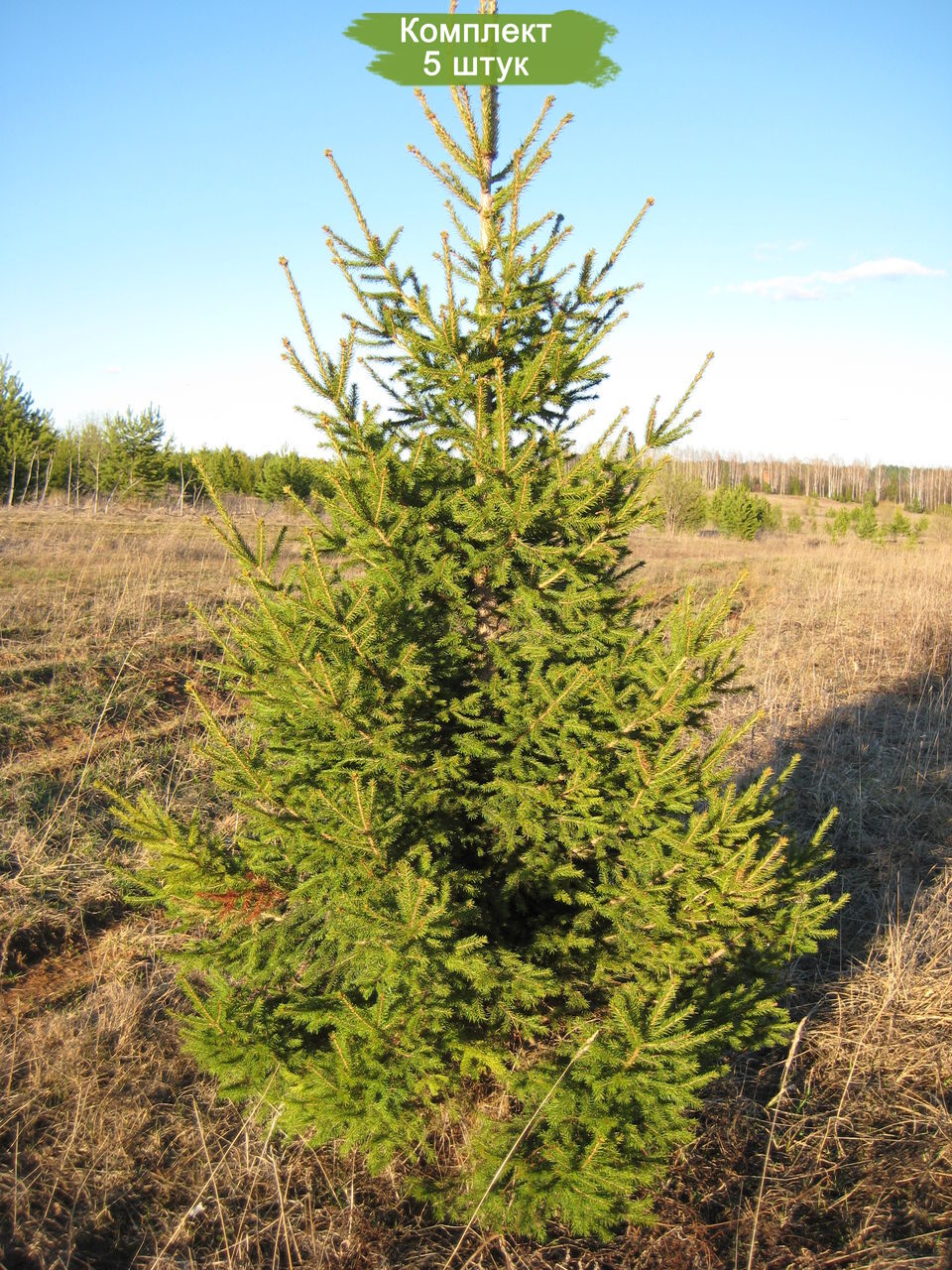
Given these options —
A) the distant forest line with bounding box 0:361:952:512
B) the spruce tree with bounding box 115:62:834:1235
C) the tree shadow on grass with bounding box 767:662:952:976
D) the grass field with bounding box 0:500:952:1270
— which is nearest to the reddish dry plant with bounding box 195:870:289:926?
the spruce tree with bounding box 115:62:834:1235

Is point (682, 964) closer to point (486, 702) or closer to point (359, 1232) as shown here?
point (486, 702)

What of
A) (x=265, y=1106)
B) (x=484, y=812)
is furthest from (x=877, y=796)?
(x=265, y=1106)

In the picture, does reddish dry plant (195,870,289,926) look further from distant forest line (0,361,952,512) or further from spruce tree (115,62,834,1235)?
distant forest line (0,361,952,512)

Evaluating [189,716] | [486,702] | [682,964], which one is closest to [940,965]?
[682,964]

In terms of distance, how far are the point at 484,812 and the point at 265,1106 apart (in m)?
1.26

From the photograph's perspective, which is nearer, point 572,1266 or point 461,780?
point 572,1266

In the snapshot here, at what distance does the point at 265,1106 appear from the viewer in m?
2.52

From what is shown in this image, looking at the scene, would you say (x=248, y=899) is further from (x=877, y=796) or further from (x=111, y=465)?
(x=111, y=465)

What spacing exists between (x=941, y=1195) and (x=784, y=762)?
11.5 ft

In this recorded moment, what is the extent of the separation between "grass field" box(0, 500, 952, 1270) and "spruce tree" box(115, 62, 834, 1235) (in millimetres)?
284

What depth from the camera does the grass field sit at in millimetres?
2246

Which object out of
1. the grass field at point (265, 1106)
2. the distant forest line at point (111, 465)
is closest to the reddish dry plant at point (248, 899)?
the grass field at point (265, 1106)

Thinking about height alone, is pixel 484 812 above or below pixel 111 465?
below

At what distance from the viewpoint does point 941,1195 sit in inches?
91.6
